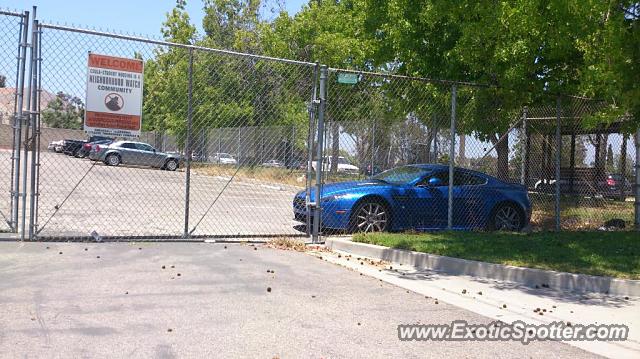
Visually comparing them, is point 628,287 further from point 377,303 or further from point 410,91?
point 410,91

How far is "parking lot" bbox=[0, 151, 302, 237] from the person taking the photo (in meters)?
9.56

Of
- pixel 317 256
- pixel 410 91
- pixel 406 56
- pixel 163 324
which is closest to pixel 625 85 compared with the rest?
pixel 410 91

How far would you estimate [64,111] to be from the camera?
9109 mm

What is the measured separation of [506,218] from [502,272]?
3.95 metres

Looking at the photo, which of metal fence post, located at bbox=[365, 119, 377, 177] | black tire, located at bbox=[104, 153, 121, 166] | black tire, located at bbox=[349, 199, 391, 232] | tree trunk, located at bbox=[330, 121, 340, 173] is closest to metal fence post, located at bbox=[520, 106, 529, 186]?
metal fence post, located at bbox=[365, 119, 377, 177]

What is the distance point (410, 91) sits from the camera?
11828 mm

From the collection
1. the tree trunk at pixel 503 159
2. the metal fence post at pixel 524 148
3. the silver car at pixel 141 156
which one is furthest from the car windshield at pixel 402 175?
the silver car at pixel 141 156

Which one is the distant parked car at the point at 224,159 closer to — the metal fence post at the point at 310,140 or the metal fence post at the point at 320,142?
the metal fence post at the point at 310,140

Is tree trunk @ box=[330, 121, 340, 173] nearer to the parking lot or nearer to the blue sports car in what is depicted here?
the blue sports car

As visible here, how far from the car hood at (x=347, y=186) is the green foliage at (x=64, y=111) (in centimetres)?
→ 371

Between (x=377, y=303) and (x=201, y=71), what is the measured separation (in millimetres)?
8507

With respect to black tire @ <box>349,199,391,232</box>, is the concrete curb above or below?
below

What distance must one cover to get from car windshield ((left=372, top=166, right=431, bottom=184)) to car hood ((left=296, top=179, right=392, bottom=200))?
413 mm

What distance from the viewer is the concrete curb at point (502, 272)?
712 centimetres
